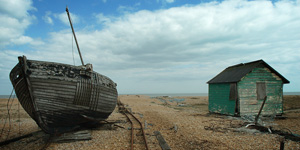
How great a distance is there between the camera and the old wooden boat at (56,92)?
20.9 feet

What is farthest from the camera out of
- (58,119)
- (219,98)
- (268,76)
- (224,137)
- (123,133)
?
(219,98)

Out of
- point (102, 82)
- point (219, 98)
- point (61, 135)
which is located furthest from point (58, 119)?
point (219, 98)

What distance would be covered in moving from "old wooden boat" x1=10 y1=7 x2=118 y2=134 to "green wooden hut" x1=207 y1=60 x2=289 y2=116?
10.5 meters

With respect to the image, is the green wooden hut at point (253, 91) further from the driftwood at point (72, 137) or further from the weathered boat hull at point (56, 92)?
the driftwood at point (72, 137)

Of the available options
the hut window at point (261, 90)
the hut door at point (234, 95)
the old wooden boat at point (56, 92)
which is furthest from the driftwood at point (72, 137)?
the hut window at point (261, 90)

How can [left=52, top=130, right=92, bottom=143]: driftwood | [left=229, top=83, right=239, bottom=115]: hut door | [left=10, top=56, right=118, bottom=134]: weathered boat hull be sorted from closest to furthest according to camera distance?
[left=10, top=56, right=118, bottom=134]: weathered boat hull < [left=52, top=130, right=92, bottom=143]: driftwood < [left=229, top=83, right=239, bottom=115]: hut door

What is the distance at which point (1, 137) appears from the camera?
7852mm

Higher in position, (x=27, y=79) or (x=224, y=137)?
(x=27, y=79)

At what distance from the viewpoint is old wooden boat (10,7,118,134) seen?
6379 millimetres

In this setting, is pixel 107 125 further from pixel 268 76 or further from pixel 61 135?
pixel 268 76

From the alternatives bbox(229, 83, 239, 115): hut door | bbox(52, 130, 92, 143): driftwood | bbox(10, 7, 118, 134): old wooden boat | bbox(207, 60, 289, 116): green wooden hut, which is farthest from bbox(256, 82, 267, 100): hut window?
bbox(52, 130, 92, 143): driftwood

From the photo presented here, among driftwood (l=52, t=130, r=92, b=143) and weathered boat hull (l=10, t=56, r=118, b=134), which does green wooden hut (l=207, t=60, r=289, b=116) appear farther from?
driftwood (l=52, t=130, r=92, b=143)

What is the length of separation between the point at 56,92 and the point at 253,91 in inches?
533

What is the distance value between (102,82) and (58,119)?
228cm
